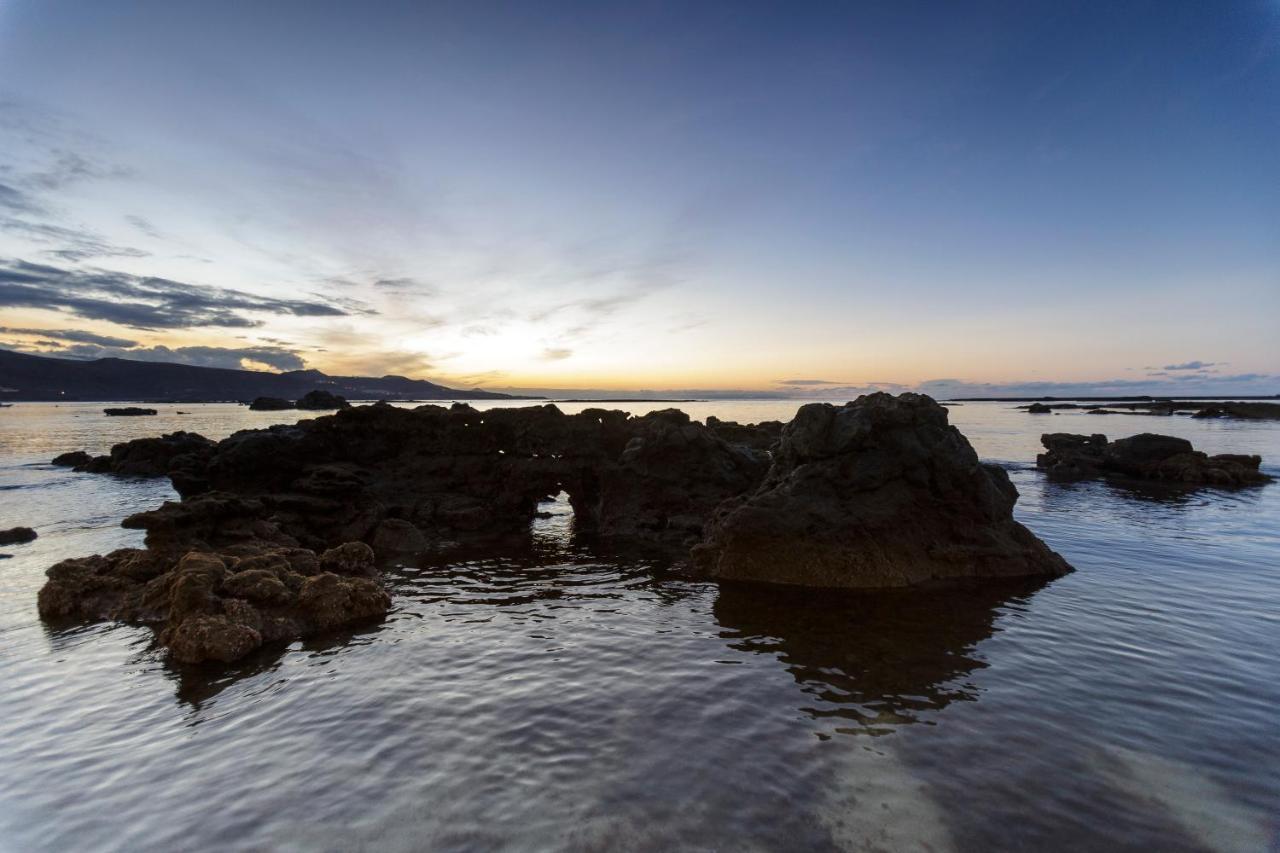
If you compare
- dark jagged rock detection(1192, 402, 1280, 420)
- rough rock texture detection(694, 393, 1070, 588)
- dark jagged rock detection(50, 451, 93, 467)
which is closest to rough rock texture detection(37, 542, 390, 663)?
rough rock texture detection(694, 393, 1070, 588)

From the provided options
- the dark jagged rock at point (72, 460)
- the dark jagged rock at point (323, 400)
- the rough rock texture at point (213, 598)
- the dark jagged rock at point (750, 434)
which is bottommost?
the rough rock texture at point (213, 598)

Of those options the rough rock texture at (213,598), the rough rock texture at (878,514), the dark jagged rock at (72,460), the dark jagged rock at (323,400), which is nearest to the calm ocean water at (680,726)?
the rough rock texture at (213,598)

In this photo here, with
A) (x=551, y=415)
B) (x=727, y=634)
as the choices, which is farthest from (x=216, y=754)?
(x=551, y=415)

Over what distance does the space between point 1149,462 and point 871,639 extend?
52.8 meters

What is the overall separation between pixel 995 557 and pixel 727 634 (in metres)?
11.8

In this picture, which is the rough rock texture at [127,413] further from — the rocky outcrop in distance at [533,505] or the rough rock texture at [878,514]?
the rough rock texture at [878,514]

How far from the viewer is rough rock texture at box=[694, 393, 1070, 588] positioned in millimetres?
21547

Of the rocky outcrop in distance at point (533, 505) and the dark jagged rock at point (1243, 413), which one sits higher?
the rocky outcrop in distance at point (533, 505)

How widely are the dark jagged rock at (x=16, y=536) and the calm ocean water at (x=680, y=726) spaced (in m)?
10.3

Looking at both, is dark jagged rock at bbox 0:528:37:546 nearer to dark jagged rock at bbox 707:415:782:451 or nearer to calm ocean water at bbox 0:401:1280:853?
calm ocean water at bbox 0:401:1280:853

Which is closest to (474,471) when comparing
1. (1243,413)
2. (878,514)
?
(878,514)

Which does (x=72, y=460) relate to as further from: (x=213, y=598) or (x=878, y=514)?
(x=878, y=514)

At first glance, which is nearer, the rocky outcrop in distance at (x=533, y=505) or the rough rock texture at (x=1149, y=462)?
the rocky outcrop in distance at (x=533, y=505)

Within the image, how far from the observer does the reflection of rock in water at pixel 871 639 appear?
40.7ft
